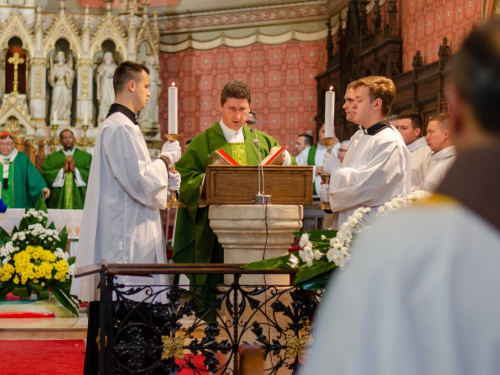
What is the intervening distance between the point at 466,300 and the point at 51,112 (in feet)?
36.0

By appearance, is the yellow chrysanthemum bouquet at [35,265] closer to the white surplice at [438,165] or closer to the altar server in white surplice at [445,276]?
the white surplice at [438,165]

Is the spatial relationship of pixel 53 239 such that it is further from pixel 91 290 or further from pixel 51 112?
pixel 51 112

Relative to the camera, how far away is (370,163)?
12.5 feet

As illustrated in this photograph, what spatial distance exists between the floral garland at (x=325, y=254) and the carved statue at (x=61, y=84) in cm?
881

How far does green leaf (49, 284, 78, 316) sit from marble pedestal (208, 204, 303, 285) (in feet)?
9.33

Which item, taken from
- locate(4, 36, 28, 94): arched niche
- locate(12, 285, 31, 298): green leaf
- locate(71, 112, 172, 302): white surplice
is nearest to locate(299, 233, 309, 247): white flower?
locate(71, 112, 172, 302): white surplice

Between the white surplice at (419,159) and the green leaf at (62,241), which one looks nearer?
the white surplice at (419,159)

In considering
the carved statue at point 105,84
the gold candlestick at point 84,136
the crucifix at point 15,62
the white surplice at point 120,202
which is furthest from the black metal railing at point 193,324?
the crucifix at point 15,62

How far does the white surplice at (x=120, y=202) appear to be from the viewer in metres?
3.65

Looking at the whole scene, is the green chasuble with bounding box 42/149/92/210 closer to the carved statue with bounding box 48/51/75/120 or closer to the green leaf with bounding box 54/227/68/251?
the carved statue with bounding box 48/51/75/120

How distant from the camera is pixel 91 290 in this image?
3.67 meters

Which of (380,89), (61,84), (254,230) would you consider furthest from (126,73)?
(61,84)

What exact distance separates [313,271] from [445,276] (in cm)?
205

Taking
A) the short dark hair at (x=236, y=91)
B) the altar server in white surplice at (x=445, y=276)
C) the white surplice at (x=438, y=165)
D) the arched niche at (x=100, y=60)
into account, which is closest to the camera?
the altar server in white surplice at (x=445, y=276)
